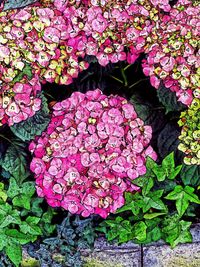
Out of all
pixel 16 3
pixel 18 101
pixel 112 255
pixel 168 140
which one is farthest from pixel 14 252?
pixel 16 3

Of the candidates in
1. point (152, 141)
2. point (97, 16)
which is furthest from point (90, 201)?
point (97, 16)

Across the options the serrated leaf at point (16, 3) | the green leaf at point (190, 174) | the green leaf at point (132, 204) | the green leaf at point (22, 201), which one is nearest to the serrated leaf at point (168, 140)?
the green leaf at point (190, 174)

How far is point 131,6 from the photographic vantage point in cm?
178

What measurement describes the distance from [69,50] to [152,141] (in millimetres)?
393

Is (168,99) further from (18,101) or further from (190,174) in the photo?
(18,101)

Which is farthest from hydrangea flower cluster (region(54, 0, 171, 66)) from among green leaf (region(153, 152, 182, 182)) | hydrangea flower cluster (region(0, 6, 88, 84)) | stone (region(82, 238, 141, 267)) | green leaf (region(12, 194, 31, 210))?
stone (region(82, 238, 141, 267))

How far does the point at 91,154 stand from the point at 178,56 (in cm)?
32

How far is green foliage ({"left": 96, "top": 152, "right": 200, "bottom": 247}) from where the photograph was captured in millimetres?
1813

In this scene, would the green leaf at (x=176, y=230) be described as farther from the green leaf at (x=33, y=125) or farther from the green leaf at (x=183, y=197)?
the green leaf at (x=33, y=125)

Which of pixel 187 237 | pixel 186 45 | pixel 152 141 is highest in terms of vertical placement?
pixel 186 45

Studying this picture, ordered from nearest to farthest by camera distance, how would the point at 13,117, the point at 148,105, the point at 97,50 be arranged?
the point at 13,117 → the point at 97,50 → the point at 148,105

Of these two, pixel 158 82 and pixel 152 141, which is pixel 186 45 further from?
pixel 152 141

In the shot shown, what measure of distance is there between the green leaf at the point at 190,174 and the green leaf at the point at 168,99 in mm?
170

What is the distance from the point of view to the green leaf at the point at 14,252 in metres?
1.80
